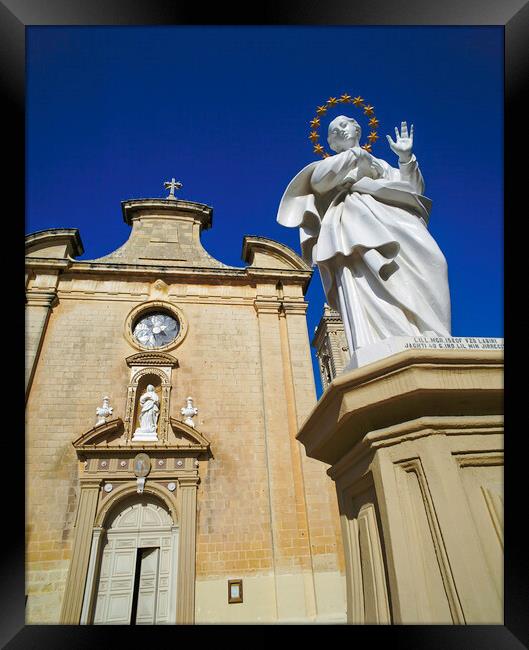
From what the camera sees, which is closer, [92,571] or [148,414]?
[92,571]

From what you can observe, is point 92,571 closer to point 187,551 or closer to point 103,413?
point 187,551

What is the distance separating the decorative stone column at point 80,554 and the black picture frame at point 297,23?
305 inches

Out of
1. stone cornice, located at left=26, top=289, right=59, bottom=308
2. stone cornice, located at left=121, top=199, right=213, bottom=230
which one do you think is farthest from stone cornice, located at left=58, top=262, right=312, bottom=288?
stone cornice, located at left=121, top=199, right=213, bottom=230

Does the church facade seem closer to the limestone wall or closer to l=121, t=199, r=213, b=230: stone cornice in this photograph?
the limestone wall

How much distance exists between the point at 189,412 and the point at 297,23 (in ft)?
30.4

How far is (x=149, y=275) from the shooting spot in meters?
12.4

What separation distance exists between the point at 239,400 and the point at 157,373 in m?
2.17

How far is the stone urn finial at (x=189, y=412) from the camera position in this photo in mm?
10209

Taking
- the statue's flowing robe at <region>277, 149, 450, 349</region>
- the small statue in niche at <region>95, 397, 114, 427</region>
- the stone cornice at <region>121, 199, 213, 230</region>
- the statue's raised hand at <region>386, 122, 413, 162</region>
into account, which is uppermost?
the stone cornice at <region>121, 199, 213, 230</region>

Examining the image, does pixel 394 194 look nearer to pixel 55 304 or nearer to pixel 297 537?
pixel 297 537

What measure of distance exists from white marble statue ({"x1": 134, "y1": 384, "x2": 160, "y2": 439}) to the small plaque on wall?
3.55 meters

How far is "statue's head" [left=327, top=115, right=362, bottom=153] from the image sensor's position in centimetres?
361

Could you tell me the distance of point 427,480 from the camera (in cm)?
188

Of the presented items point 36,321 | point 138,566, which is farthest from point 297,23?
point 36,321
